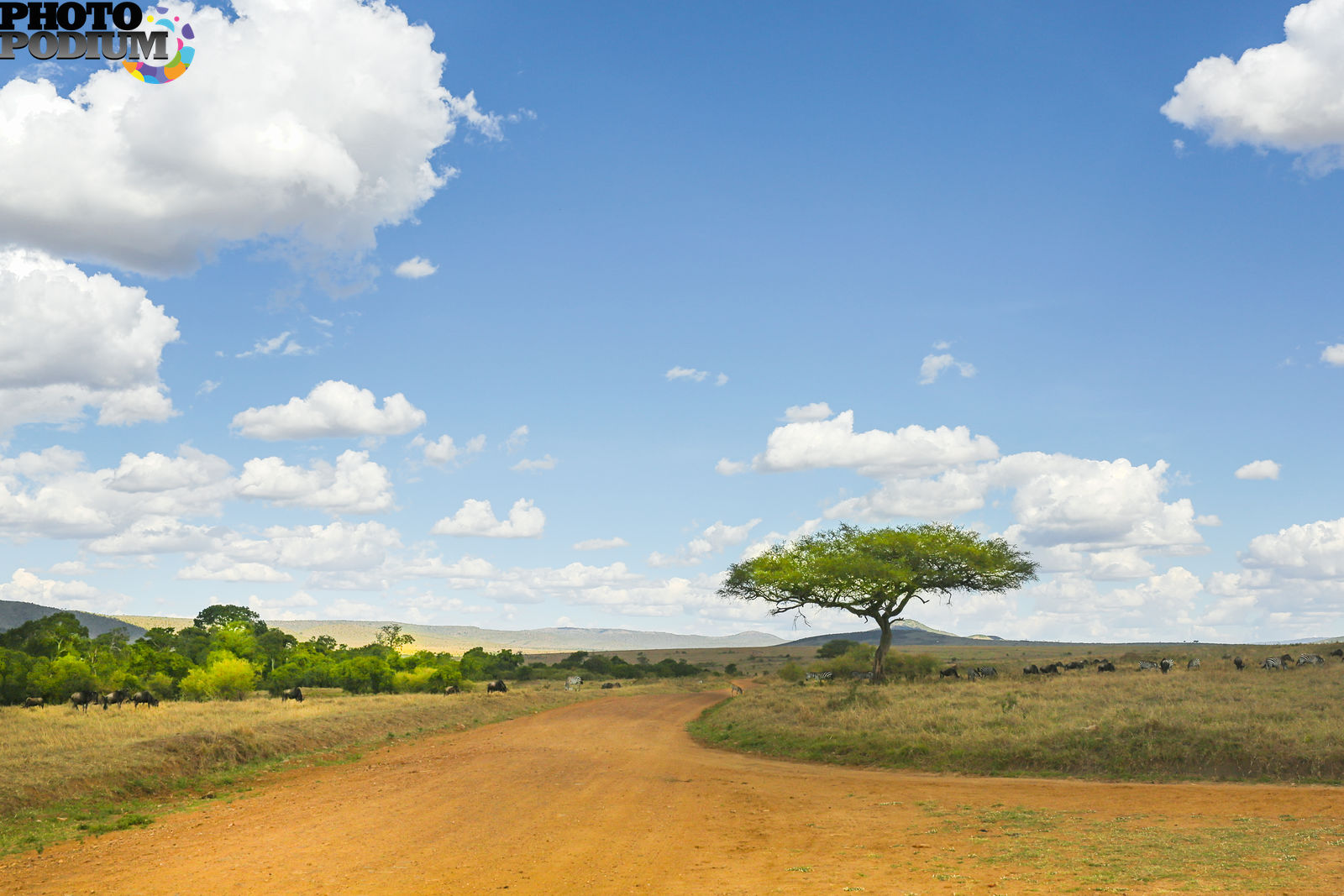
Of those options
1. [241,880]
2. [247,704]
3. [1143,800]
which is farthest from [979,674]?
[241,880]

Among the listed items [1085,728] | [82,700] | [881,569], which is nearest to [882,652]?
[881,569]

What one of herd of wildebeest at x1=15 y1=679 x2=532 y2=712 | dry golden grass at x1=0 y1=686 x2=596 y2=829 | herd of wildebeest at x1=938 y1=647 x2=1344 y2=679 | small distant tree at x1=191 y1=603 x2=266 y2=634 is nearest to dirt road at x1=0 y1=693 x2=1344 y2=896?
dry golden grass at x1=0 y1=686 x2=596 y2=829

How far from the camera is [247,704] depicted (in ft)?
139

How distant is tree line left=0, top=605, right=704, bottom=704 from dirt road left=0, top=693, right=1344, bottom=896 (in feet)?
118

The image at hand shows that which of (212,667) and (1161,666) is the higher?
(1161,666)

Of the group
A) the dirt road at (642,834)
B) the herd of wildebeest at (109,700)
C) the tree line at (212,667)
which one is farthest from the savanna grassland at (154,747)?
the tree line at (212,667)

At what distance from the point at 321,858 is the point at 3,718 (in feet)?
104

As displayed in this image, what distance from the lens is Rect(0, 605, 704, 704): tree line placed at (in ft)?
173

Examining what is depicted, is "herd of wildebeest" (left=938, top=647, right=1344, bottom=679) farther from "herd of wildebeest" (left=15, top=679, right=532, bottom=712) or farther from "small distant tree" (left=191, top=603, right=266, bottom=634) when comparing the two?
"small distant tree" (left=191, top=603, right=266, bottom=634)

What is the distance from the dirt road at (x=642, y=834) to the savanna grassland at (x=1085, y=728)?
177 centimetres

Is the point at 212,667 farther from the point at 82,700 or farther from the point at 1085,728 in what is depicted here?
the point at 1085,728

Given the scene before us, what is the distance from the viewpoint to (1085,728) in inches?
959

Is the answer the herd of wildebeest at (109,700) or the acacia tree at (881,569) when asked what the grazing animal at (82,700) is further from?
the acacia tree at (881,569)

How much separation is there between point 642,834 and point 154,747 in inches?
629
